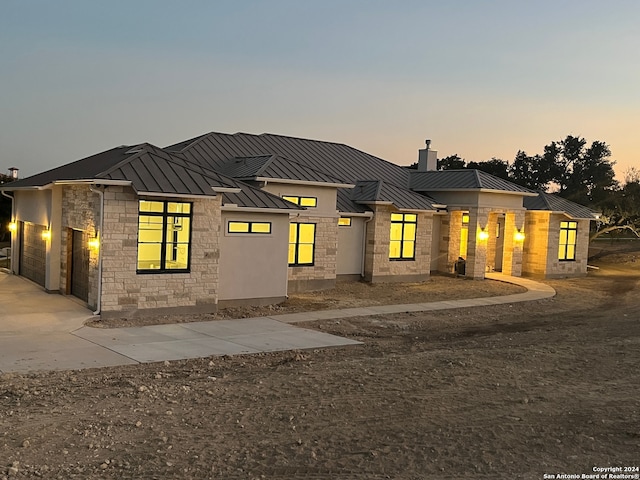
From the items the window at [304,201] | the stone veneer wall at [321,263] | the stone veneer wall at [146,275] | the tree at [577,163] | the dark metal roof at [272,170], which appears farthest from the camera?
the tree at [577,163]

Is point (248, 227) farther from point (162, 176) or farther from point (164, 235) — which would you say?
point (162, 176)

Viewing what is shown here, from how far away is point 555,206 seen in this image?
2716 cm

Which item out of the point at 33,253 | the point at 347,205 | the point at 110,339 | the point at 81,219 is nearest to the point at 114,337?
the point at 110,339

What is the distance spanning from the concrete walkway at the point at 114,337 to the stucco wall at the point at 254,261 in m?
1.53

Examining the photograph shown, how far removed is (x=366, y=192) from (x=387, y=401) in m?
15.8

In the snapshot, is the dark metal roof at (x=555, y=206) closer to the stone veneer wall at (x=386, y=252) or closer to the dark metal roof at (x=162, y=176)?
the stone veneer wall at (x=386, y=252)

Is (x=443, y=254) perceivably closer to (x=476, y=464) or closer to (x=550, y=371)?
(x=550, y=371)

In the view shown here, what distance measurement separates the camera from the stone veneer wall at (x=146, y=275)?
45.3 feet

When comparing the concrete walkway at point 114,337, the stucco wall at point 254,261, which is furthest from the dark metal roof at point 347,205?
the concrete walkway at point 114,337

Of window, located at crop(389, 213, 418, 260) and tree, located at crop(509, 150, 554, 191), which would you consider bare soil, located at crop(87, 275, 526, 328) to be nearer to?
window, located at crop(389, 213, 418, 260)

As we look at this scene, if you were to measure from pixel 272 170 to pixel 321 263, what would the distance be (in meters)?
3.40

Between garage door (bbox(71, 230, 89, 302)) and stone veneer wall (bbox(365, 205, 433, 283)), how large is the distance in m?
10.00

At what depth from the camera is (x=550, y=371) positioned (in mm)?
9672

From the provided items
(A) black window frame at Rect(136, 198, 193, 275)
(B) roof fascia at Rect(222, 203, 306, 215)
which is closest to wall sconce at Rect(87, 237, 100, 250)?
(A) black window frame at Rect(136, 198, 193, 275)
